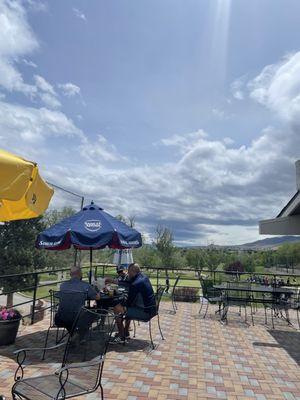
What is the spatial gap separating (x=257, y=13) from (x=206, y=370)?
685 centimetres

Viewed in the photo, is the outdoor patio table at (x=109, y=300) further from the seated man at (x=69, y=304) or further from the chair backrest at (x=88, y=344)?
the seated man at (x=69, y=304)

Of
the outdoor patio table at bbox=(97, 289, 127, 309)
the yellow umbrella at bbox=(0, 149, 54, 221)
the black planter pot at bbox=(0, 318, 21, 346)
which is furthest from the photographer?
the outdoor patio table at bbox=(97, 289, 127, 309)

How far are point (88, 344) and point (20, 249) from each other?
27.6m

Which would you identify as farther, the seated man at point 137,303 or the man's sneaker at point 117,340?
the man's sneaker at point 117,340

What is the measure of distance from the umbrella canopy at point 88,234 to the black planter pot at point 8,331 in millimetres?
1217

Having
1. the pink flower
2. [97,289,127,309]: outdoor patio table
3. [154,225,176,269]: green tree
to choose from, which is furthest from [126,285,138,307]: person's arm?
[154,225,176,269]: green tree

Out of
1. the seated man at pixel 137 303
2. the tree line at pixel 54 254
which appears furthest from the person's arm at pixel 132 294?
the tree line at pixel 54 254

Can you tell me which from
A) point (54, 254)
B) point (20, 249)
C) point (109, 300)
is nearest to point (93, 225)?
point (109, 300)

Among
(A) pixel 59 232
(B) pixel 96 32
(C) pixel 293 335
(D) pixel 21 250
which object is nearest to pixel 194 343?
(C) pixel 293 335

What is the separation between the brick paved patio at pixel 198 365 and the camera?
3.89m

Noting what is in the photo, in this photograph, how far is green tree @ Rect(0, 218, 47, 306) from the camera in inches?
1184

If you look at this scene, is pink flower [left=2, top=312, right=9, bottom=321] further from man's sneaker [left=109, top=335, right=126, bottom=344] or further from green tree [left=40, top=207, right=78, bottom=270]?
green tree [left=40, top=207, right=78, bottom=270]

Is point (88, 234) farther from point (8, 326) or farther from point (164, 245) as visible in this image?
point (164, 245)

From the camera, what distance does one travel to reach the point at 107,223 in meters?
5.85
